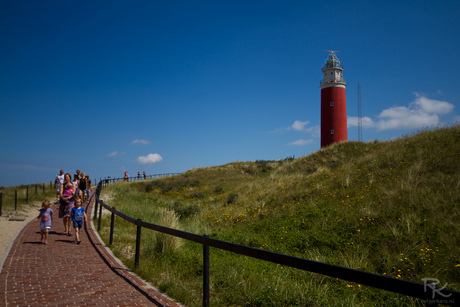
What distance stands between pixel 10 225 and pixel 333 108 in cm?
3041

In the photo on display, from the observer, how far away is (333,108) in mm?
34219

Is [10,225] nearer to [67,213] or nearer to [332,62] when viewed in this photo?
[67,213]

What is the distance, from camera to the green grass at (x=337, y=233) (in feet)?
19.5

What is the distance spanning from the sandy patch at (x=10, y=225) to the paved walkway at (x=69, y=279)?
28 centimetres

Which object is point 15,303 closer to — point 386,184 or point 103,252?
point 103,252

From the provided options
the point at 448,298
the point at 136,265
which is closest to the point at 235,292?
the point at 136,265

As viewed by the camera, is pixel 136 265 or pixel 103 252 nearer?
pixel 136 265

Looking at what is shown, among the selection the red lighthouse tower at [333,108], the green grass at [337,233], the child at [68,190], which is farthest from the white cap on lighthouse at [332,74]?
the child at [68,190]

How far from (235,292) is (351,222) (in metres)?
6.61

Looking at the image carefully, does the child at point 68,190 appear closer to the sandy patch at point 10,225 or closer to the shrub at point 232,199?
the sandy patch at point 10,225

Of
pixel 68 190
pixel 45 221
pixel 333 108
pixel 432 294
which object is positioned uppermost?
pixel 333 108

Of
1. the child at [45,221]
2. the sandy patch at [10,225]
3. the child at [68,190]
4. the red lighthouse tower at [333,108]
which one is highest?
the red lighthouse tower at [333,108]

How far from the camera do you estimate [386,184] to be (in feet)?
42.7

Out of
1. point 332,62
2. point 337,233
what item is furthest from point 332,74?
point 337,233
